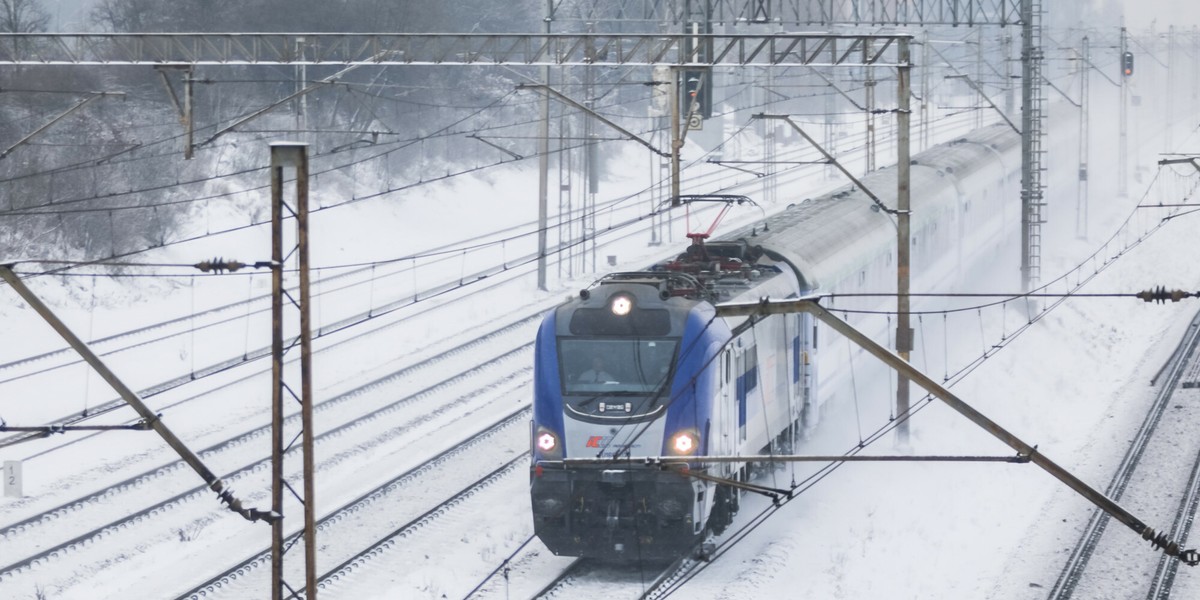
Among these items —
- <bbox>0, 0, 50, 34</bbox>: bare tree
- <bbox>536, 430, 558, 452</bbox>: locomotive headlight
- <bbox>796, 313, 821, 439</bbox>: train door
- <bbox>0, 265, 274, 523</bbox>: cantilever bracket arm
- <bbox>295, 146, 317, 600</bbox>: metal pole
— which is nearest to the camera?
<bbox>0, 265, 274, 523</bbox>: cantilever bracket arm

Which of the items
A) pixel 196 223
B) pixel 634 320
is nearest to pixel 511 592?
pixel 634 320

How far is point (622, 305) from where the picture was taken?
16953mm

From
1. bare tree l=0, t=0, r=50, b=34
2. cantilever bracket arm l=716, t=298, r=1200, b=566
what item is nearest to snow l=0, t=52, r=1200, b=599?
cantilever bracket arm l=716, t=298, r=1200, b=566

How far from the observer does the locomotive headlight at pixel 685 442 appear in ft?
55.1

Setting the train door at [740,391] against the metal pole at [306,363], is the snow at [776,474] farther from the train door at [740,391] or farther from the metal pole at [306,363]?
the metal pole at [306,363]

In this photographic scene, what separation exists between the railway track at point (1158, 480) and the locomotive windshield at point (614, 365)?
529 centimetres

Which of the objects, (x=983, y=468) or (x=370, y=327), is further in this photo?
(x=370, y=327)

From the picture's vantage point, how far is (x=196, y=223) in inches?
1591

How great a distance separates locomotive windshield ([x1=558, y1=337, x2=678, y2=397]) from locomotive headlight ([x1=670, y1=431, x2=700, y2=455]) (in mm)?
552

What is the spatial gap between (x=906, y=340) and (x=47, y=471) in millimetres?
12727

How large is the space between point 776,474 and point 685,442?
578 centimetres

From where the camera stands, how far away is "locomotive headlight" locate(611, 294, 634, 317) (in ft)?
55.5

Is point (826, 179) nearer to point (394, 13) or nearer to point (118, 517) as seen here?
point (394, 13)

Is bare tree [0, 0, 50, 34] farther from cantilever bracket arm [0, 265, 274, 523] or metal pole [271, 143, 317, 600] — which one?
metal pole [271, 143, 317, 600]
